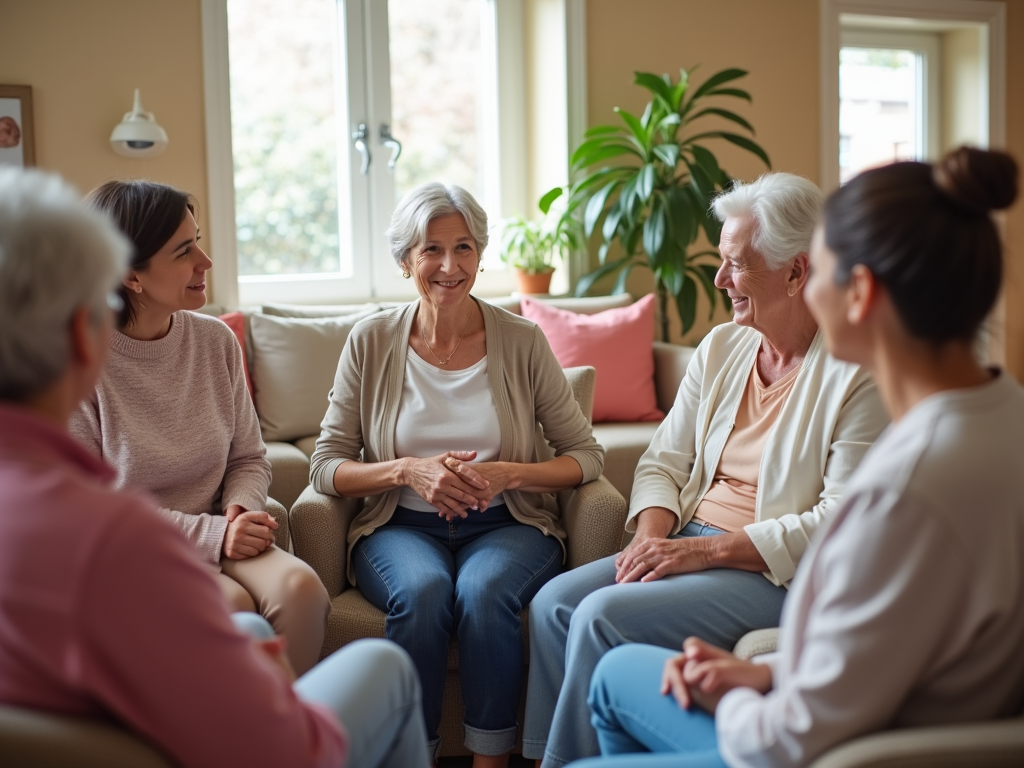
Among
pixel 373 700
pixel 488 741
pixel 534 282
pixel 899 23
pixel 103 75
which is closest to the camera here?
pixel 373 700

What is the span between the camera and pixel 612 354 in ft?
12.4

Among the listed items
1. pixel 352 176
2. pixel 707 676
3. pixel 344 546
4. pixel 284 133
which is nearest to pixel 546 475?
pixel 344 546

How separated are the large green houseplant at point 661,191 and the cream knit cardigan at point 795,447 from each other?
1.96 meters

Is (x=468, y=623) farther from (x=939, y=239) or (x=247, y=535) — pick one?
(x=939, y=239)

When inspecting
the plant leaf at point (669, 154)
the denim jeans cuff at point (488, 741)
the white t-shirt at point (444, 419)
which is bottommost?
→ the denim jeans cuff at point (488, 741)

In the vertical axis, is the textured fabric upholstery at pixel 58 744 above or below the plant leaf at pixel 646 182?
below

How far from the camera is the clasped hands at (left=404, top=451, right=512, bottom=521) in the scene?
2205 millimetres

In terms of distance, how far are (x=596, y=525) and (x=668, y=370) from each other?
5.39ft

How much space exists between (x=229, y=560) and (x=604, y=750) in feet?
3.05

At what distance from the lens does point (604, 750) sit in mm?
1506

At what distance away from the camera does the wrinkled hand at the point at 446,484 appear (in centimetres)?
220

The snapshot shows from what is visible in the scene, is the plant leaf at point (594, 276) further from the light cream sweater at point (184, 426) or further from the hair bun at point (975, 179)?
the hair bun at point (975, 179)

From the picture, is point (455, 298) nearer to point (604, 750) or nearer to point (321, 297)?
point (604, 750)

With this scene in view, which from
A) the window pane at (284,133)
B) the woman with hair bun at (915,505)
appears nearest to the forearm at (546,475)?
the woman with hair bun at (915,505)
